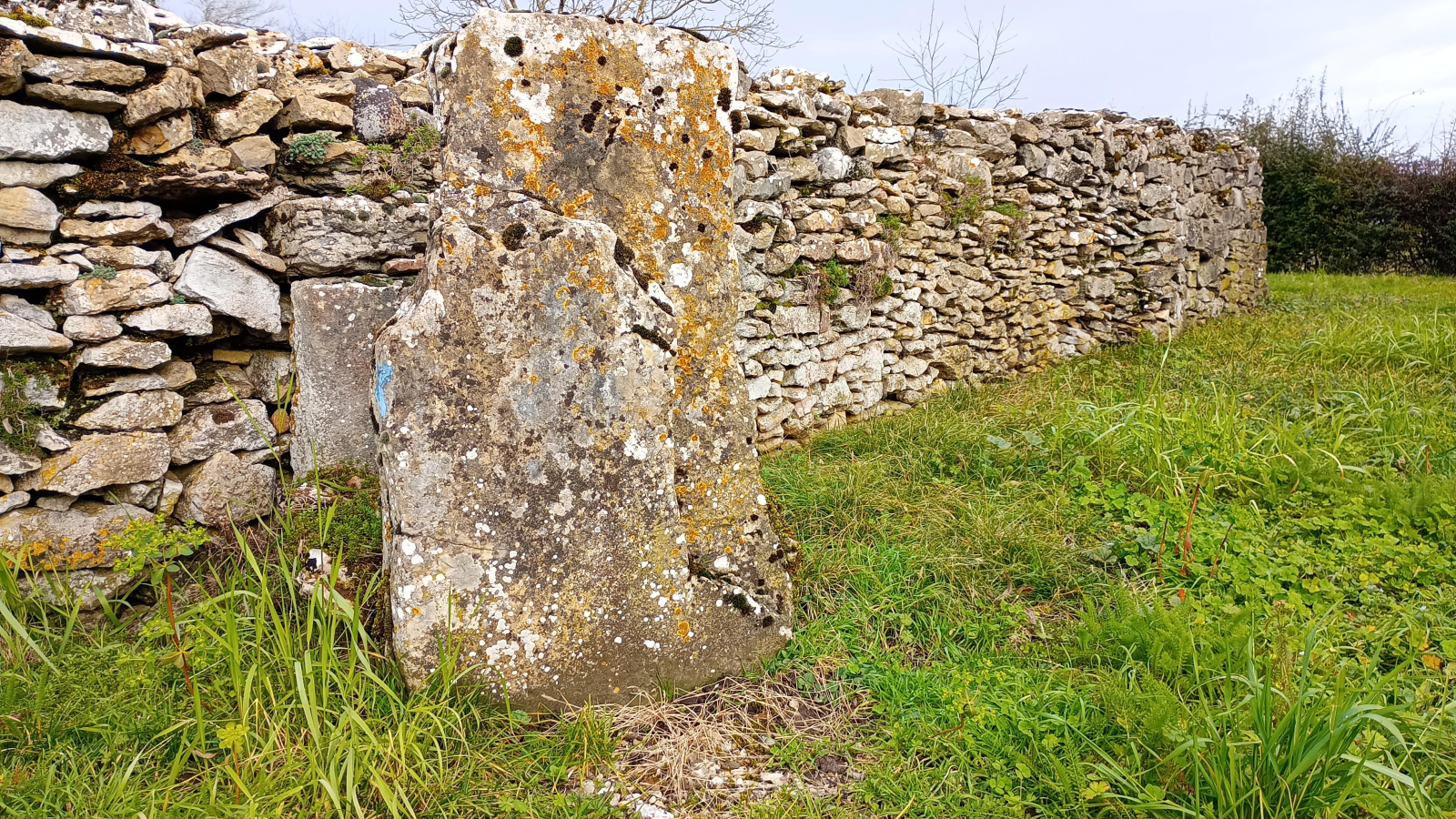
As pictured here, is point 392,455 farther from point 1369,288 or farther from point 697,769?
point 1369,288

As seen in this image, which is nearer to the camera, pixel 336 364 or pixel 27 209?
pixel 27 209

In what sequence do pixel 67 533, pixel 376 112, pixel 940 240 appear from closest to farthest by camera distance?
pixel 67 533 → pixel 376 112 → pixel 940 240

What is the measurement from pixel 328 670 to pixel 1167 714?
2.39 metres

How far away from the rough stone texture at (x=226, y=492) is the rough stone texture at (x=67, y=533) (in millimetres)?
157

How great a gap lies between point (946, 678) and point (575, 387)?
5.06 ft

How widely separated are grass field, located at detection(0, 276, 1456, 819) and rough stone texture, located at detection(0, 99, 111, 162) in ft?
4.88

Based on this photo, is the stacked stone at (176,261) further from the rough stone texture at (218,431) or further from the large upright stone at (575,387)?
the large upright stone at (575,387)

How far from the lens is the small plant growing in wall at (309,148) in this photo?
3.23 metres

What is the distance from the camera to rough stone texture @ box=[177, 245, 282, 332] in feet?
9.87

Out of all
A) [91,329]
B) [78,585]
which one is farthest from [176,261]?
[78,585]

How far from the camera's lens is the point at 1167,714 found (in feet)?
7.22

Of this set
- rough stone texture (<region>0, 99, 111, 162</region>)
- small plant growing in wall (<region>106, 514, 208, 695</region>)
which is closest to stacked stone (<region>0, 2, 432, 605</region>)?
rough stone texture (<region>0, 99, 111, 162</region>)

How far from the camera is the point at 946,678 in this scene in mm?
2586

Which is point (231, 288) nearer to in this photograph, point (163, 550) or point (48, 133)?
point (48, 133)
